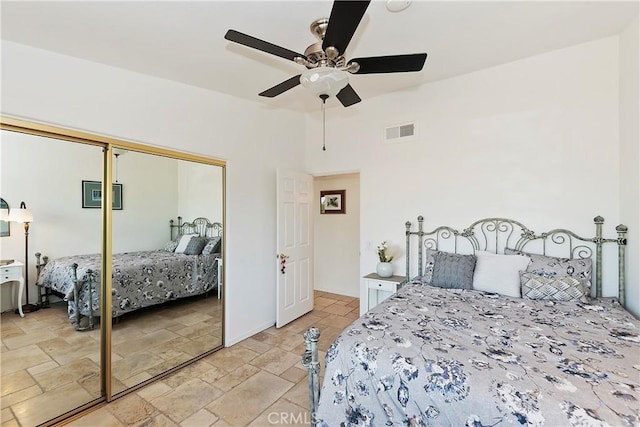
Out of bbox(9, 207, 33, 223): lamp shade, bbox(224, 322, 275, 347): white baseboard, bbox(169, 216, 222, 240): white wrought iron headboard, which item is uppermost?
bbox(9, 207, 33, 223): lamp shade

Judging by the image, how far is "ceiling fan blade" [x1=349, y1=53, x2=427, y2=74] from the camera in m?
1.81

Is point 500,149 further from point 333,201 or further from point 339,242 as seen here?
point 339,242

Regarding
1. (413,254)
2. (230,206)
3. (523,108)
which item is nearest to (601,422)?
(413,254)

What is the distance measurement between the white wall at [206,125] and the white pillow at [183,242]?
44cm

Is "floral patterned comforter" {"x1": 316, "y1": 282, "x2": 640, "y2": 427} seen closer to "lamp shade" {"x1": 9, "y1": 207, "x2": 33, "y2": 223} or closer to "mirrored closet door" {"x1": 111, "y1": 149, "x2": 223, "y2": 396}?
"mirrored closet door" {"x1": 111, "y1": 149, "x2": 223, "y2": 396}

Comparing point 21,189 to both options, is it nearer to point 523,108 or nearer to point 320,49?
point 320,49

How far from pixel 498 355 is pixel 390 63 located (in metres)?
1.82

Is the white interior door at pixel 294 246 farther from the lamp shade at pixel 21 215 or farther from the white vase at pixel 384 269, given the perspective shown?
the lamp shade at pixel 21 215

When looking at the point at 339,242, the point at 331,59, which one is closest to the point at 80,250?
the point at 331,59

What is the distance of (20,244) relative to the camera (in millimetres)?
2180

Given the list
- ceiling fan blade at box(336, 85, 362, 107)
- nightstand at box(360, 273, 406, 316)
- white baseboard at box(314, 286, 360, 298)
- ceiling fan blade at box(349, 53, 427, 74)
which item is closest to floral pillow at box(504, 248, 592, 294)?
nightstand at box(360, 273, 406, 316)

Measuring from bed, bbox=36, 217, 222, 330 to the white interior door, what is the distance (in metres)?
0.87

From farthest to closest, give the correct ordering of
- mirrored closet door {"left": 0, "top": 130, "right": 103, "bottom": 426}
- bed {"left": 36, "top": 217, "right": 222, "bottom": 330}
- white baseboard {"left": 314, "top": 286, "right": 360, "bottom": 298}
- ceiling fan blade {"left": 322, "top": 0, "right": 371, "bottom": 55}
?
white baseboard {"left": 314, "top": 286, "right": 360, "bottom": 298}
bed {"left": 36, "top": 217, "right": 222, "bottom": 330}
mirrored closet door {"left": 0, "top": 130, "right": 103, "bottom": 426}
ceiling fan blade {"left": 322, "top": 0, "right": 371, "bottom": 55}

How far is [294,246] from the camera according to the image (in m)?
4.08
